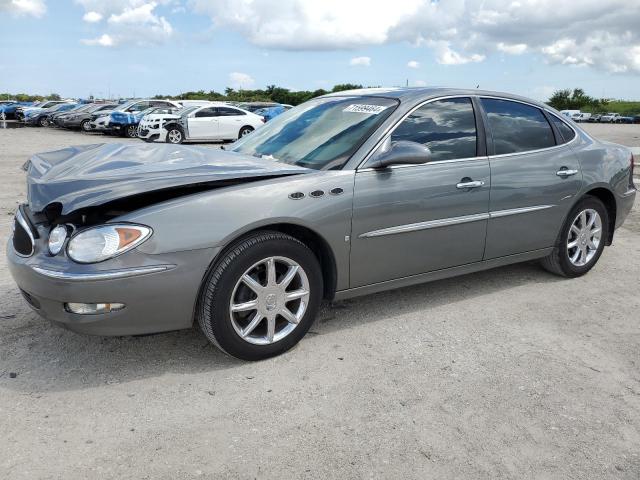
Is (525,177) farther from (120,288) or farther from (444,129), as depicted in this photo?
(120,288)

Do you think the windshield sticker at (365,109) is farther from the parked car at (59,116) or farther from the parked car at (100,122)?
the parked car at (59,116)

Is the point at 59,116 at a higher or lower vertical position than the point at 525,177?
lower

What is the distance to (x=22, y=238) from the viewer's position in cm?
336

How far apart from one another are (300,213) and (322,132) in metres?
0.88

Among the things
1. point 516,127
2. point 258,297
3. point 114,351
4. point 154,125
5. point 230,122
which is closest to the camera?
point 258,297

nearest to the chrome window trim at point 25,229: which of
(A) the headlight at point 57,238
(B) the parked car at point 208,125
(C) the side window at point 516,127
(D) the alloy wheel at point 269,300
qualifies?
(A) the headlight at point 57,238

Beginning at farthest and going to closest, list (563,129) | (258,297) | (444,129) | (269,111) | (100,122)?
(269,111) → (100,122) → (563,129) → (444,129) → (258,297)

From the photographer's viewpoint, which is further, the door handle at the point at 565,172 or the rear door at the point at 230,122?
the rear door at the point at 230,122

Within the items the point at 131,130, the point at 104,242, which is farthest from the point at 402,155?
the point at 131,130

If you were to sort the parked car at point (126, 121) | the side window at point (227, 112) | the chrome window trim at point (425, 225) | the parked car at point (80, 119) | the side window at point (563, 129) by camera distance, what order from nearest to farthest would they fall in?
the chrome window trim at point (425, 225) → the side window at point (563, 129) → the side window at point (227, 112) → the parked car at point (126, 121) → the parked car at point (80, 119)

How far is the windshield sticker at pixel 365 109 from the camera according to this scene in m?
4.00

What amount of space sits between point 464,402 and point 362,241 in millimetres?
1139

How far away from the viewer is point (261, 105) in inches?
1107

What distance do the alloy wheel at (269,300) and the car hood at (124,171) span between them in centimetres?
54
